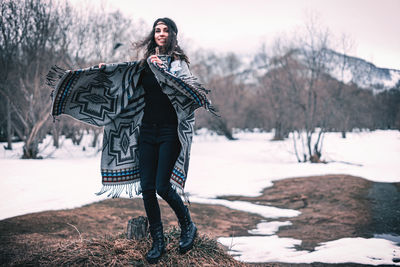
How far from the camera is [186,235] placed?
2844 millimetres

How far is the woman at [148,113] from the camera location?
2.66 metres

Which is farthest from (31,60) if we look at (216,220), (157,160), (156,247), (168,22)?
(156,247)

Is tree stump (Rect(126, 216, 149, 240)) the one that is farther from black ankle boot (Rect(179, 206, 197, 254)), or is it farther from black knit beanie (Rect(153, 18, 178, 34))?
black knit beanie (Rect(153, 18, 178, 34))

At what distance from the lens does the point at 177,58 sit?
2.82 m

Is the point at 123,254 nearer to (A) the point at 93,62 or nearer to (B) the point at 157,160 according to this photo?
(B) the point at 157,160

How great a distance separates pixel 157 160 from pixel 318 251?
2644mm

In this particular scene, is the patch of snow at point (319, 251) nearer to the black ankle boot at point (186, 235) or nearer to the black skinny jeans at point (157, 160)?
the black ankle boot at point (186, 235)

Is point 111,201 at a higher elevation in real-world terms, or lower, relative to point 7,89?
lower

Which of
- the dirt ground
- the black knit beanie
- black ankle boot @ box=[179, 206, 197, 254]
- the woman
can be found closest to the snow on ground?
the dirt ground

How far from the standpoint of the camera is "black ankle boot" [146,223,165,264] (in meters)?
2.63

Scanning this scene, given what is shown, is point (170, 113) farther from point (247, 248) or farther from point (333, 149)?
point (333, 149)

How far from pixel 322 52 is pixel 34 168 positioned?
12634 mm

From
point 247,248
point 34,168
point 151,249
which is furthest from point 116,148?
point 34,168

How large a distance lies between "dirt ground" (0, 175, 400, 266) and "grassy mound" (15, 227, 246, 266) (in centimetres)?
25
